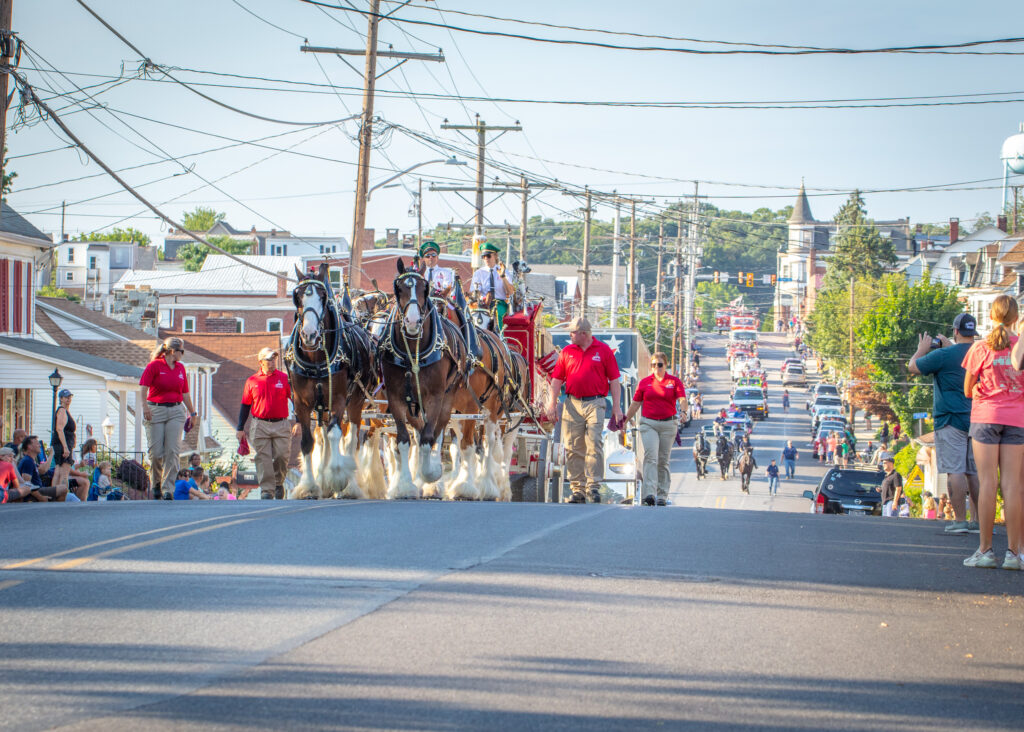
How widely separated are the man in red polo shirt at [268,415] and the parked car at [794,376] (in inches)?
3400

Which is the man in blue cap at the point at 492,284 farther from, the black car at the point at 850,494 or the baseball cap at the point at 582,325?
the black car at the point at 850,494

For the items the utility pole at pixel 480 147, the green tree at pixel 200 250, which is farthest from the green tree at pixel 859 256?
the utility pole at pixel 480 147

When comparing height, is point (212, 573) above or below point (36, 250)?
below

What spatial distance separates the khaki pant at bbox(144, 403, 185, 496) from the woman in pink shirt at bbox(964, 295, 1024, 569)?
1023cm

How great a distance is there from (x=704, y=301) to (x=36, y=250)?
158165mm

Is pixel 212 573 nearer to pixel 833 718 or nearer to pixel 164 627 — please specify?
pixel 164 627

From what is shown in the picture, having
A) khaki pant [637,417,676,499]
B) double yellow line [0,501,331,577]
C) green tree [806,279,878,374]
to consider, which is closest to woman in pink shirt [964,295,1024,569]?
double yellow line [0,501,331,577]

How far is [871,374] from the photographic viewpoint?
245 ft

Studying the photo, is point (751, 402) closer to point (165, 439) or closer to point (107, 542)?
point (165, 439)

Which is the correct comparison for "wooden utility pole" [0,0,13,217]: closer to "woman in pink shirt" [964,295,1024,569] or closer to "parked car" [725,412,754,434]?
"woman in pink shirt" [964,295,1024,569]

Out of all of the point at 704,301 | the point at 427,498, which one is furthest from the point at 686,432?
the point at 704,301

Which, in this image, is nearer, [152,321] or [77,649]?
[77,649]

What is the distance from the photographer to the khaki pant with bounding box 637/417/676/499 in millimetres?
16594

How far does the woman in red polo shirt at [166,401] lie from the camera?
52.6 ft
